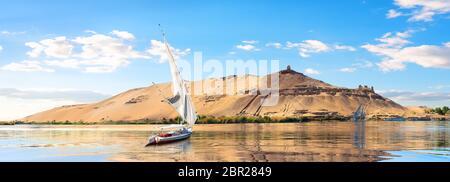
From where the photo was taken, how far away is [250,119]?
185 m

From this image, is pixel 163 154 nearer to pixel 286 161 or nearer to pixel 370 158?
pixel 286 161

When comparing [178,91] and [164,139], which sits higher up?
[178,91]

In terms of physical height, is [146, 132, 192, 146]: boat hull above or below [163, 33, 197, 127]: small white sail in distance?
below

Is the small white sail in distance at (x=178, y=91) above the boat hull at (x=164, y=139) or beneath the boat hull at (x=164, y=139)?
above

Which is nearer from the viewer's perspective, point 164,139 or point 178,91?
point 164,139

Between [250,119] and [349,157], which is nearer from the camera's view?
[349,157]

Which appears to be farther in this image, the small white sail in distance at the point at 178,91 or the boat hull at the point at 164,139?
the small white sail in distance at the point at 178,91
